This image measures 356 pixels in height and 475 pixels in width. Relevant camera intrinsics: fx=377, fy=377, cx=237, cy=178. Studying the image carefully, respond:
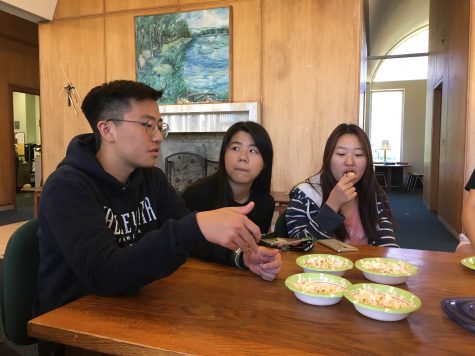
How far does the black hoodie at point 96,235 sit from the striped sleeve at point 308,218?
26.1 inches

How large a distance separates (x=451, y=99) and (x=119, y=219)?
4974 mm

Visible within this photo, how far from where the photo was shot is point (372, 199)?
1.80 metres

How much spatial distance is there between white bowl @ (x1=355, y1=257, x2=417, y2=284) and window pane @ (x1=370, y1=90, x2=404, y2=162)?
11.0 m

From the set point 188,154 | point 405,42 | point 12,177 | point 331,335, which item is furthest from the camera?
point 405,42

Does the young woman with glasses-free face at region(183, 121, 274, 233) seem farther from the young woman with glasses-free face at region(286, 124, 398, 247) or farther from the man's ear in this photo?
the man's ear

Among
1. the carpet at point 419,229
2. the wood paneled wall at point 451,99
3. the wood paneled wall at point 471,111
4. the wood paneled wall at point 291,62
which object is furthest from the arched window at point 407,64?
the wood paneled wall at point 291,62

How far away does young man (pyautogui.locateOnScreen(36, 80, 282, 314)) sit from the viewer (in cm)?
88

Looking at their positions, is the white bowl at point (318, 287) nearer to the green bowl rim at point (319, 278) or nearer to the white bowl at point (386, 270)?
the green bowl rim at point (319, 278)

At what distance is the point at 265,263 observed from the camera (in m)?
1.08

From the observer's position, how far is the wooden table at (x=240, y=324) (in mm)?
719

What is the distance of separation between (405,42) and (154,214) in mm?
11950

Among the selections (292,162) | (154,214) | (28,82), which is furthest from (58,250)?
(28,82)

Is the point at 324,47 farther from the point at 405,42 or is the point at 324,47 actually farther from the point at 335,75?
the point at 405,42

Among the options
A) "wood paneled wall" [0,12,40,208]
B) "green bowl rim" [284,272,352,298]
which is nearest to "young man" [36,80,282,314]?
"green bowl rim" [284,272,352,298]
